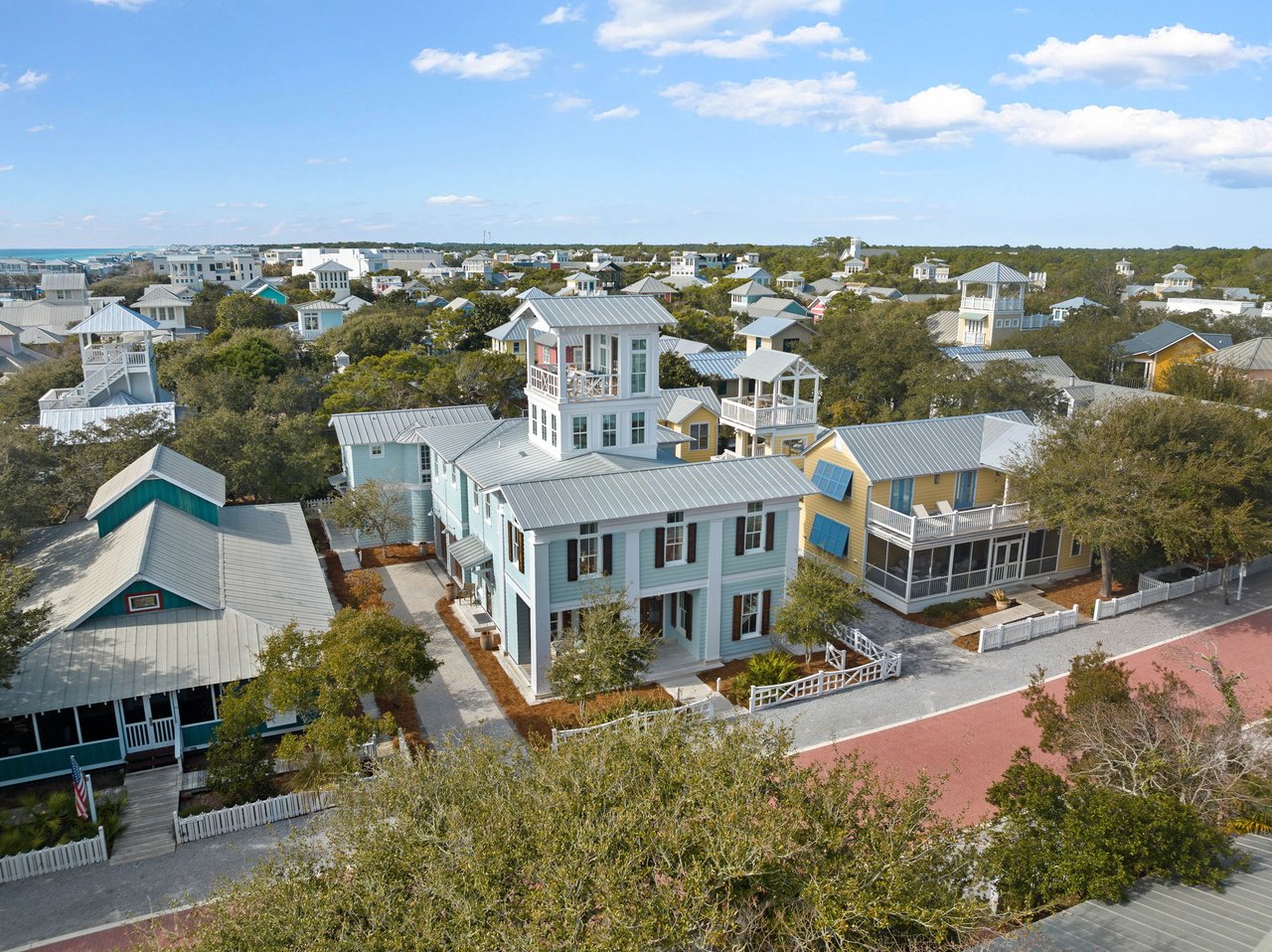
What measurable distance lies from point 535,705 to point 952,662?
12.3 metres

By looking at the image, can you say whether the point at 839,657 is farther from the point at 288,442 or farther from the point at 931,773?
the point at 288,442

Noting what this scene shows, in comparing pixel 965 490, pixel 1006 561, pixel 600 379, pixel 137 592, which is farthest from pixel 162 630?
pixel 1006 561

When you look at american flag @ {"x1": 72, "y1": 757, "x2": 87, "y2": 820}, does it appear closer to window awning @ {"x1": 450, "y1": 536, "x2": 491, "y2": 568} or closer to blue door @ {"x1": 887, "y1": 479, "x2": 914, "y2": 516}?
window awning @ {"x1": 450, "y1": 536, "x2": 491, "y2": 568}

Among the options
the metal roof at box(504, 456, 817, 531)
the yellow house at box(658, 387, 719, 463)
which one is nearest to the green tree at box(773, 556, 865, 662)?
the metal roof at box(504, 456, 817, 531)

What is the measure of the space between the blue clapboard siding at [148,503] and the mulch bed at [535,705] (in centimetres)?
1043

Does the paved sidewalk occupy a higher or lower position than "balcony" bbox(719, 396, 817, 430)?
lower

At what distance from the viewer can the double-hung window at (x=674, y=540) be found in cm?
2333

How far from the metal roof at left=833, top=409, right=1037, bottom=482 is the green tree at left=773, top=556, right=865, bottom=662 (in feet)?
21.1

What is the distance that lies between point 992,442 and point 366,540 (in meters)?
25.0

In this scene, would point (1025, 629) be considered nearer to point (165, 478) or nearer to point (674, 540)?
point (674, 540)

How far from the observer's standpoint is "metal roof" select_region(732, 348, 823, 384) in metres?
35.3

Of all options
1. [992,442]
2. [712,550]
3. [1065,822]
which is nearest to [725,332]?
[992,442]

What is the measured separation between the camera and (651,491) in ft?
76.8

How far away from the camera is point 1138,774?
15.1 metres
